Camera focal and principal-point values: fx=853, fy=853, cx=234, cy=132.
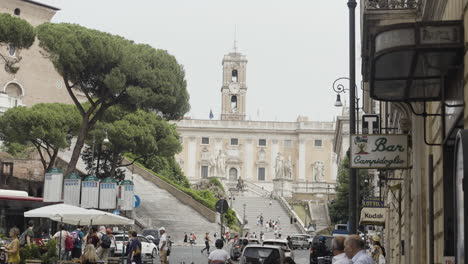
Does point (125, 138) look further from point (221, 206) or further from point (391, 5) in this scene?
point (391, 5)

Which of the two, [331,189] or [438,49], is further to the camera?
[331,189]

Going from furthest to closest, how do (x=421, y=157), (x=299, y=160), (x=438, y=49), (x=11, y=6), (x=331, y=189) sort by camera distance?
(x=299, y=160)
(x=331, y=189)
(x=11, y=6)
(x=421, y=157)
(x=438, y=49)

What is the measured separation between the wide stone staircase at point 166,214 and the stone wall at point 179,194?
346mm

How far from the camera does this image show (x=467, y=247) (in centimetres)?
438

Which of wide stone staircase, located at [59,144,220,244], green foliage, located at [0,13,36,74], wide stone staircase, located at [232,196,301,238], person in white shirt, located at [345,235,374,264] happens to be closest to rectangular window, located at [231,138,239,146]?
wide stone staircase, located at [232,196,301,238]

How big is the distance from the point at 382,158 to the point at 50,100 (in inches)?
2879

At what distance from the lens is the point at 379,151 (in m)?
12.2

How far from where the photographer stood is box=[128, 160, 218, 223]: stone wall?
63406 mm

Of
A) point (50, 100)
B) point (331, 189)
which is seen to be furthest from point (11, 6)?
point (331, 189)

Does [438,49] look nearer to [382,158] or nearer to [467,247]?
[467,247]

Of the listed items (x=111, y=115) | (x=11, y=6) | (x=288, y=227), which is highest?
(x=11, y=6)

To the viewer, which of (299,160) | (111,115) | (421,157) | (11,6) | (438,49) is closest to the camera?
(438,49)

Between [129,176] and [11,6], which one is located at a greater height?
[11,6]

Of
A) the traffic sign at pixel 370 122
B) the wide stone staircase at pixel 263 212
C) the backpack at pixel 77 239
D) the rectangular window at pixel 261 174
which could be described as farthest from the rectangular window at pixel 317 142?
the traffic sign at pixel 370 122
